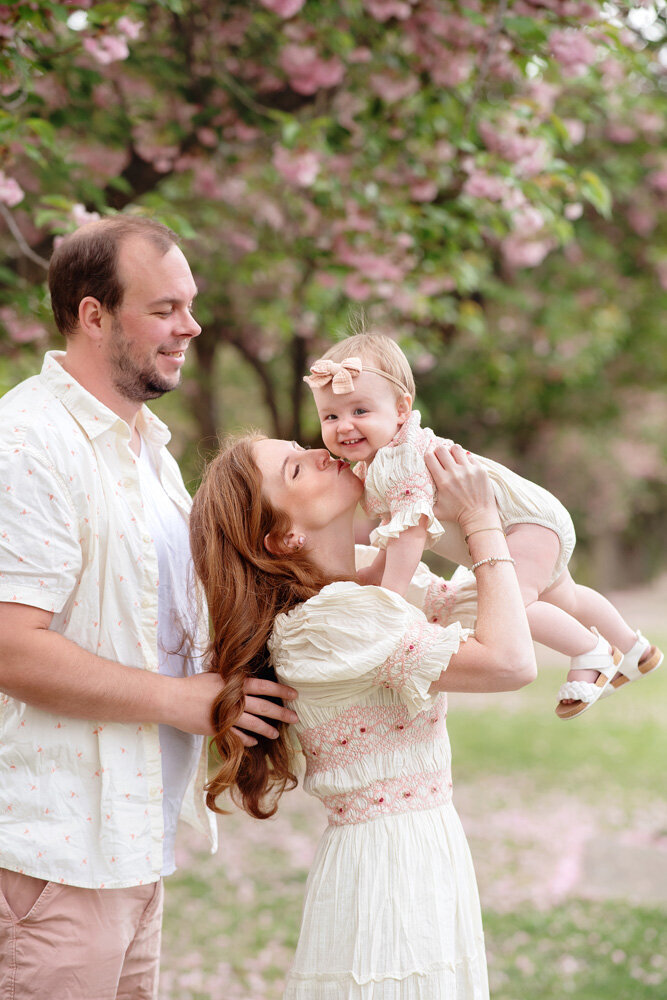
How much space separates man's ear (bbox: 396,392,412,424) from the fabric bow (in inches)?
5.1

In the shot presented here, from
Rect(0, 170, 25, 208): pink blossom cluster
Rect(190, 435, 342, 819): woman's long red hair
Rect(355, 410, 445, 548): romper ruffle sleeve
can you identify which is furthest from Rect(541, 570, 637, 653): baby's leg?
Rect(0, 170, 25, 208): pink blossom cluster

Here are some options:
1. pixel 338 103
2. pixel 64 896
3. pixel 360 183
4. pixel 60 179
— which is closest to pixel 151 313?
pixel 64 896

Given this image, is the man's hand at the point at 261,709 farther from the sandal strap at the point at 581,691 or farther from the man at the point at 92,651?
the sandal strap at the point at 581,691

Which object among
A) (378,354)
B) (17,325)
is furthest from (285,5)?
(378,354)

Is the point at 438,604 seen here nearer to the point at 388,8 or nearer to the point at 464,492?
the point at 464,492

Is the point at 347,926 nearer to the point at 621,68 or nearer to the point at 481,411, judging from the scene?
the point at 621,68

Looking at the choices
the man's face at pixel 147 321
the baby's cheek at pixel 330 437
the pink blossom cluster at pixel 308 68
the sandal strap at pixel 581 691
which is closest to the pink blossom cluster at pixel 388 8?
the pink blossom cluster at pixel 308 68

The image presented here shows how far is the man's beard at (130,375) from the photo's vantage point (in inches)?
96.1

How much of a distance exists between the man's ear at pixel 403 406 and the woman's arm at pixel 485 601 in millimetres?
182

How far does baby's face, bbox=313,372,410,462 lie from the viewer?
99.2 inches

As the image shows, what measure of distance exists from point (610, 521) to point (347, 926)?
56.2 feet

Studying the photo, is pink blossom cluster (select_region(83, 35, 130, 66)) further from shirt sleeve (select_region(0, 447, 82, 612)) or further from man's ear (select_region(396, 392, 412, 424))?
shirt sleeve (select_region(0, 447, 82, 612))

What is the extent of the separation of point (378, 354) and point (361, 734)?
902 mm

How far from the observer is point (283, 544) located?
2.46 m
